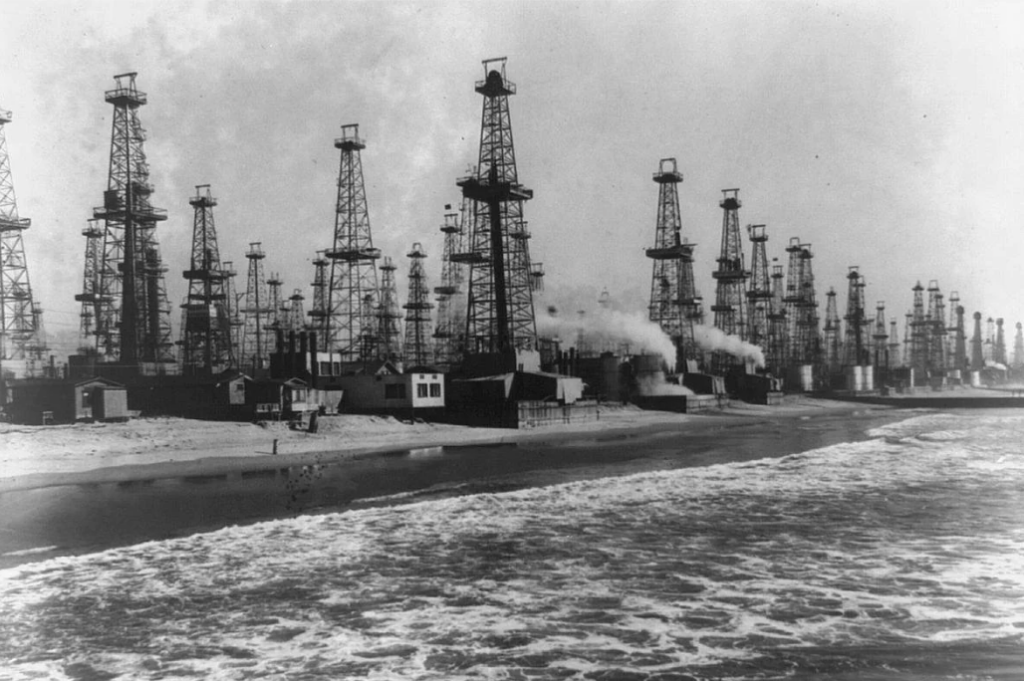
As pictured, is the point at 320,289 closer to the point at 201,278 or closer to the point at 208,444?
the point at 201,278

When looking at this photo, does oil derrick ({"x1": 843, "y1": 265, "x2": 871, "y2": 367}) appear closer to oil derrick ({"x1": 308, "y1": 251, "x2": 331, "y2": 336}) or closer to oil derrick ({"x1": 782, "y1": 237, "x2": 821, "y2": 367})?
oil derrick ({"x1": 782, "y1": 237, "x2": 821, "y2": 367})

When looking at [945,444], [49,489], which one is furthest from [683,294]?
[49,489]

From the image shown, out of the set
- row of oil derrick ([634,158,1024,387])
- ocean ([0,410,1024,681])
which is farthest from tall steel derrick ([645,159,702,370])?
ocean ([0,410,1024,681])

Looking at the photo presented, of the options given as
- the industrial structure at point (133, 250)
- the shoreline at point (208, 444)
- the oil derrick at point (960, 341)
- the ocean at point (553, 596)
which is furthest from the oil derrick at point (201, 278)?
the oil derrick at point (960, 341)

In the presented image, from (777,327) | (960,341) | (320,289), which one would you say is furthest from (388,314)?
(960,341)

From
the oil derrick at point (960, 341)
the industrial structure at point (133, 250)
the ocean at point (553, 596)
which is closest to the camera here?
the ocean at point (553, 596)

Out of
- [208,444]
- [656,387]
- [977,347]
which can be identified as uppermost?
[977,347]

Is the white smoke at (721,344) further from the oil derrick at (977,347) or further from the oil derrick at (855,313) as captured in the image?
the oil derrick at (977,347)
